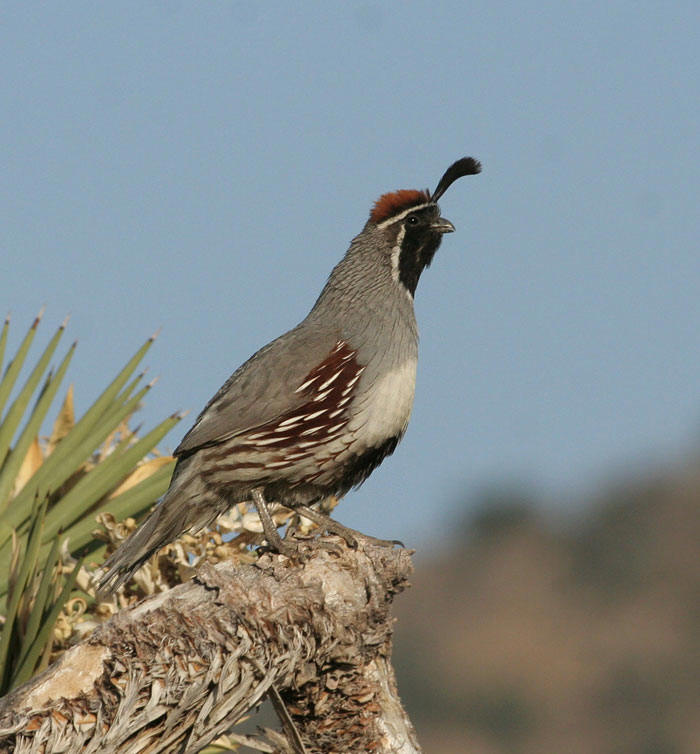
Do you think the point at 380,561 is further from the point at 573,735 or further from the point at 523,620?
the point at 523,620

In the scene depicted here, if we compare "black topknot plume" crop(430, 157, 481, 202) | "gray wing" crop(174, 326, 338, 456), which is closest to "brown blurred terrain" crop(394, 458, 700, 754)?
"black topknot plume" crop(430, 157, 481, 202)

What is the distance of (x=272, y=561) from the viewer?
15.7 ft

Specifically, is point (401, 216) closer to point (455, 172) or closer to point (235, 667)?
point (455, 172)

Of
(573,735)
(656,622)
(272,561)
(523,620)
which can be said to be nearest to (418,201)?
(272,561)

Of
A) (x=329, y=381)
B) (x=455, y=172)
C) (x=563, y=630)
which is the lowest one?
(x=329, y=381)

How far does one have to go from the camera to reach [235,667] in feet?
13.8

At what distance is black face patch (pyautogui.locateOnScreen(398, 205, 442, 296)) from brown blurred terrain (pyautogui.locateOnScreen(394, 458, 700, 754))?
1482 inches

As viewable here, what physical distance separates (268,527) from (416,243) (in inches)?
83.9

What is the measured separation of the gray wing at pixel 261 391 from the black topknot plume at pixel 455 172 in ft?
4.71

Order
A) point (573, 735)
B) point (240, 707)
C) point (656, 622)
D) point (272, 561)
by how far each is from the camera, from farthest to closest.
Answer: point (656, 622) < point (573, 735) < point (272, 561) < point (240, 707)

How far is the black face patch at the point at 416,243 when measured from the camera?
24.1 ft

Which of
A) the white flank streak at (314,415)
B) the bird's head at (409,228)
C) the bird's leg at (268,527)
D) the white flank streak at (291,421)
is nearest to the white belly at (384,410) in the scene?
the white flank streak at (314,415)

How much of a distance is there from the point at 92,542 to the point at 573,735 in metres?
41.2

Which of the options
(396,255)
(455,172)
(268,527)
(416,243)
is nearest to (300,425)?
(268,527)
